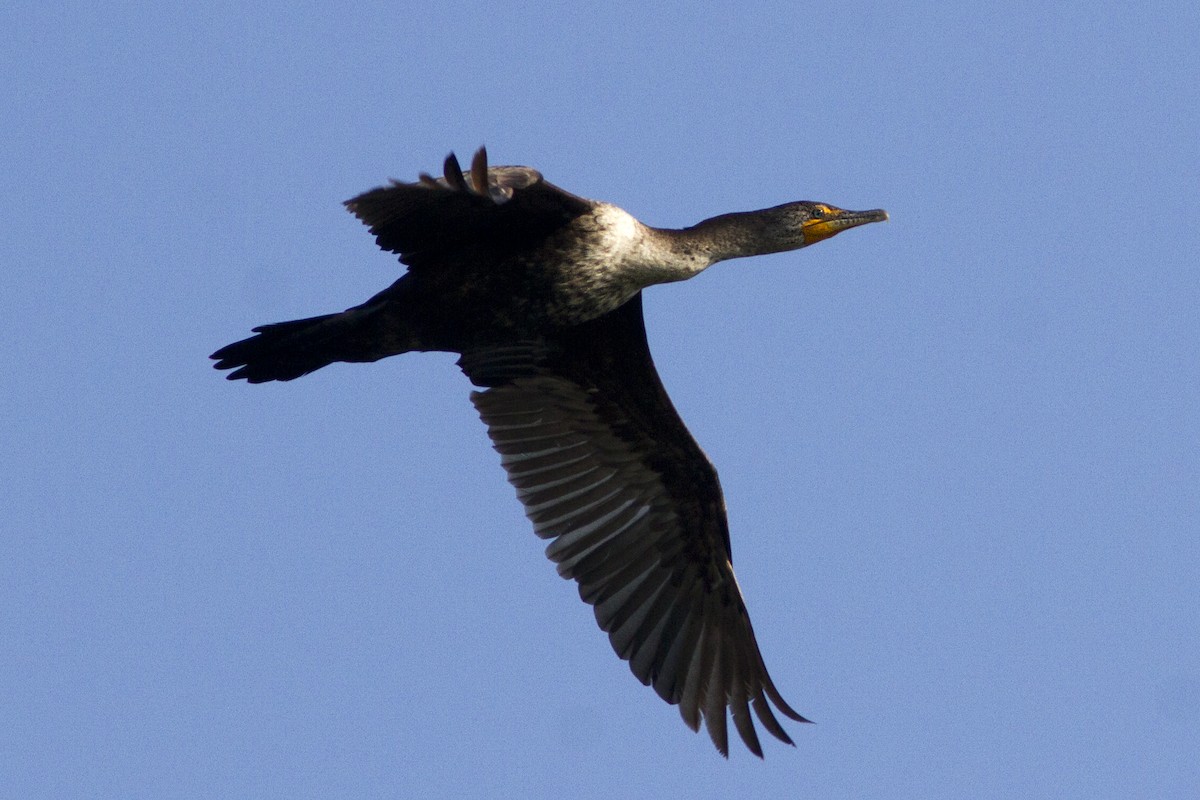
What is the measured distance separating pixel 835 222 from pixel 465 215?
2.47 metres

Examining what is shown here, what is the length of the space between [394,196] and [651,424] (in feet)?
8.85

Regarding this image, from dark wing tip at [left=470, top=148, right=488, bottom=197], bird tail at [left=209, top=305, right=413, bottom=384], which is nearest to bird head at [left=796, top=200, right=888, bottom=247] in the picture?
bird tail at [left=209, top=305, right=413, bottom=384]

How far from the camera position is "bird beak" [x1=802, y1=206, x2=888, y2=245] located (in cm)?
967

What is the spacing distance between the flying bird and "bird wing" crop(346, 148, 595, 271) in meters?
0.01

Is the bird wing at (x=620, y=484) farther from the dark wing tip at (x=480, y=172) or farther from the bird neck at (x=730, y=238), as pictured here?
the dark wing tip at (x=480, y=172)

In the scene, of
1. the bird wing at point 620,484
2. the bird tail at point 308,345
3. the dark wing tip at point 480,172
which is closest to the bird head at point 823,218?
the bird wing at point 620,484

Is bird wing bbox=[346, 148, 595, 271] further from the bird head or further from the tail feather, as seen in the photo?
the bird head

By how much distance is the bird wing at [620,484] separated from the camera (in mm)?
9641

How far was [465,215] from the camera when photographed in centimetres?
836

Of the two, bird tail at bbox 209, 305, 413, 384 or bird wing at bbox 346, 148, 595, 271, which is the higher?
bird wing at bbox 346, 148, 595, 271

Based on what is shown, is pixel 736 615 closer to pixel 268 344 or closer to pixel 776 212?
pixel 776 212

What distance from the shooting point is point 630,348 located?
9883 millimetres

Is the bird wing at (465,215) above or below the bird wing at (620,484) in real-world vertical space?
above

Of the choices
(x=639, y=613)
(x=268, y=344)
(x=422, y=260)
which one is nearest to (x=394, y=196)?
(x=422, y=260)
